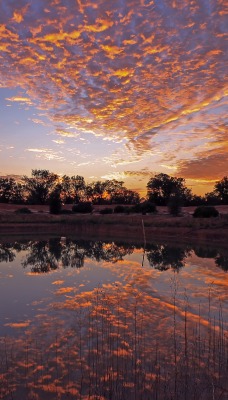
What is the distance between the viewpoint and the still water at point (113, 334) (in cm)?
677

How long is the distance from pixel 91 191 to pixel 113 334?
11807 cm

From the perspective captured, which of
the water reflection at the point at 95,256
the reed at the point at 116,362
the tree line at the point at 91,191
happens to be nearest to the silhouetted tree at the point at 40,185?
the tree line at the point at 91,191

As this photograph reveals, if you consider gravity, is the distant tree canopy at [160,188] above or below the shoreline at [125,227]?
above

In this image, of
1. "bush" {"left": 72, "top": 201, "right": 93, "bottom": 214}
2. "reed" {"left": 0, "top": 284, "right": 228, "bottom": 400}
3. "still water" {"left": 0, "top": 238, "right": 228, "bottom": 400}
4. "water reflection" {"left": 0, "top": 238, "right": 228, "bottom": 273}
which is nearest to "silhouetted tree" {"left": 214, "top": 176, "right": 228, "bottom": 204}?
"bush" {"left": 72, "top": 201, "right": 93, "bottom": 214}

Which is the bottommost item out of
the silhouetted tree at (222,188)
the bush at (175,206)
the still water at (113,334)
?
the still water at (113,334)

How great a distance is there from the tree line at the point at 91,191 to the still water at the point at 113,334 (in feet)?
268

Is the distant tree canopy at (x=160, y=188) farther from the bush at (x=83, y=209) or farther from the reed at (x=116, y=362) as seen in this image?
the reed at (x=116, y=362)

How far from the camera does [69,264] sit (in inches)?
955

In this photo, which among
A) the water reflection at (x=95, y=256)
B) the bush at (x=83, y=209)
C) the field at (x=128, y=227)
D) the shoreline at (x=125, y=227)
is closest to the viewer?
the water reflection at (x=95, y=256)

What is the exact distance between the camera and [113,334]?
9586 mm

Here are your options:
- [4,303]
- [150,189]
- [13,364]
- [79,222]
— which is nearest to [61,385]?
[13,364]

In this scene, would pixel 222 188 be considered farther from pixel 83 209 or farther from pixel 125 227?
pixel 125 227

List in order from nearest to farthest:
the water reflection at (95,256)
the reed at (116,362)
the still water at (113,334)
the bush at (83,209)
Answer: the reed at (116,362) → the still water at (113,334) → the water reflection at (95,256) → the bush at (83,209)

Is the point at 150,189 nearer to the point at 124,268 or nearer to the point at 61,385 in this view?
the point at 124,268
